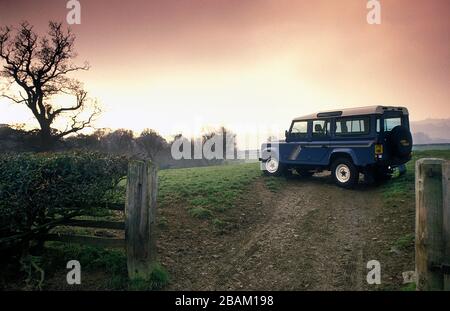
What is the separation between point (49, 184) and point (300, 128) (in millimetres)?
10685

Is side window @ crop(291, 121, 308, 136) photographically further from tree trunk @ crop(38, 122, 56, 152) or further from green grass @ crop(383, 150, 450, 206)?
tree trunk @ crop(38, 122, 56, 152)

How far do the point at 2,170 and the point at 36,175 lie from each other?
0.66m

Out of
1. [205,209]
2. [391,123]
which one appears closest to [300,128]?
[391,123]

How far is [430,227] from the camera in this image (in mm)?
4688

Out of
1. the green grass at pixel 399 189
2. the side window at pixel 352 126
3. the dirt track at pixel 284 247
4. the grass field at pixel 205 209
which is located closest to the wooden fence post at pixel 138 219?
the grass field at pixel 205 209

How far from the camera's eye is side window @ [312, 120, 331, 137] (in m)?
12.7

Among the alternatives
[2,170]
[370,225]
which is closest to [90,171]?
[2,170]

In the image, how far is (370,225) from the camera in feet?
27.3

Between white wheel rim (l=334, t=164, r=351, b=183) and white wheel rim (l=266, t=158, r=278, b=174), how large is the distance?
3.12 metres

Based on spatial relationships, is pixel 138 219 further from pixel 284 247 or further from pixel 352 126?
pixel 352 126
